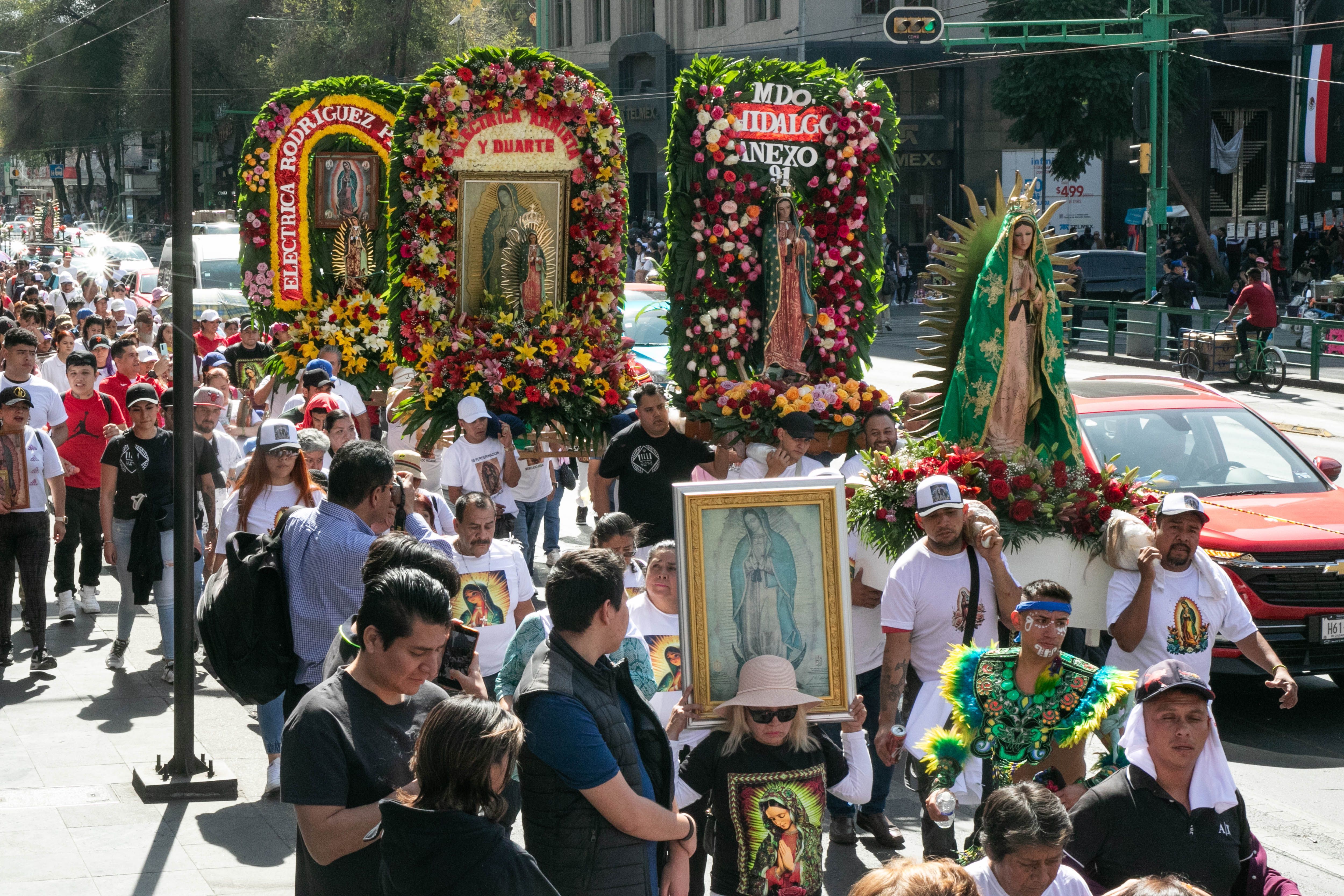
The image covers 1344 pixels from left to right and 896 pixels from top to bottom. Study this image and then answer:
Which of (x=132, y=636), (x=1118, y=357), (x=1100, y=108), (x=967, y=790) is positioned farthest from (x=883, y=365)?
(x=967, y=790)

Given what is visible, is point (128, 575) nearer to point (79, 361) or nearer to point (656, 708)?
point (79, 361)

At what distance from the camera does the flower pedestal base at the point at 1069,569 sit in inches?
301

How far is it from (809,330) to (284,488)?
16.6 ft

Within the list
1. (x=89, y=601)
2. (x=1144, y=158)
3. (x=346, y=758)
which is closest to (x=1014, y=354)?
(x=346, y=758)

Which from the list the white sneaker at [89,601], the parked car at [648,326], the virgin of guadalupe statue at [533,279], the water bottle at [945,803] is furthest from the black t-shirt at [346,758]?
the parked car at [648,326]

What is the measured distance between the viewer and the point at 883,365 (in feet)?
94.1

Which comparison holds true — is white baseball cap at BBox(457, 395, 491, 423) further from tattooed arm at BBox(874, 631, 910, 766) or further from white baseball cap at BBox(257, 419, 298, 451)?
tattooed arm at BBox(874, 631, 910, 766)

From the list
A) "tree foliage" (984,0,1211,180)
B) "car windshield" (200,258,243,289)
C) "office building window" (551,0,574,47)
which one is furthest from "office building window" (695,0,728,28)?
"car windshield" (200,258,243,289)

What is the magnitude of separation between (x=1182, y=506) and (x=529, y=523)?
18.2 ft

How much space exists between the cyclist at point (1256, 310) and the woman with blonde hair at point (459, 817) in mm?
22264

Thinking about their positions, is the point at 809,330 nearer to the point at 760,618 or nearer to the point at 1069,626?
the point at 1069,626

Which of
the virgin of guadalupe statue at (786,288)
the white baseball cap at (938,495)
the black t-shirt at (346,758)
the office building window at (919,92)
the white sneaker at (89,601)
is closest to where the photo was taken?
the black t-shirt at (346,758)

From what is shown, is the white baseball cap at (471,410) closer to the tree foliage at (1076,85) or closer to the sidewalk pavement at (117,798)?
the sidewalk pavement at (117,798)

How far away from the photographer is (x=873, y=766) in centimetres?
673
